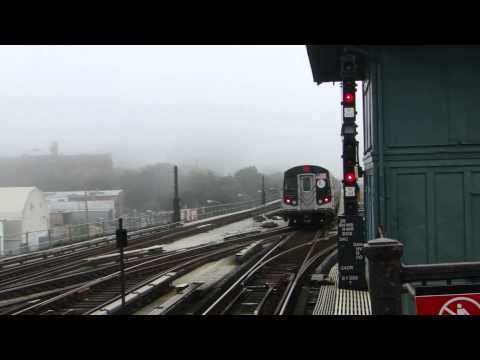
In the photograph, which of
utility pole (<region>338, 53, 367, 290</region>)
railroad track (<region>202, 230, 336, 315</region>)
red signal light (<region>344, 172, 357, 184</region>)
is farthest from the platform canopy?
railroad track (<region>202, 230, 336, 315</region>)

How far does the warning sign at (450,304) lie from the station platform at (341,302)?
11.4 feet

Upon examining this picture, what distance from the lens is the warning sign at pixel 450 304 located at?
3564 millimetres

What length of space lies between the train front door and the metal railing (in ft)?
24.1

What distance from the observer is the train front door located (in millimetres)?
21750

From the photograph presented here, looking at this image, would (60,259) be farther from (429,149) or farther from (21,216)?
(429,149)

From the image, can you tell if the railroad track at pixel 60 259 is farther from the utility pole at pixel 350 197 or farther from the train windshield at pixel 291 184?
the utility pole at pixel 350 197

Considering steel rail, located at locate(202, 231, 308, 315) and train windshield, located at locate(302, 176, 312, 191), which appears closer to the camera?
steel rail, located at locate(202, 231, 308, 315)

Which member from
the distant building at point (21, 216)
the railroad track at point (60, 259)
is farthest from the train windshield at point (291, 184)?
the distant building at point (21, 216)

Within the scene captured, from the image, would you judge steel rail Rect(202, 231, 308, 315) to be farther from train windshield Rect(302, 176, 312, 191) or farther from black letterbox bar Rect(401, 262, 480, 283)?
train windshield Rect(302, 176, 312, 191)

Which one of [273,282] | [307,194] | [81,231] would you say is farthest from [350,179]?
[81,231]

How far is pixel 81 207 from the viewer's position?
86.4 feet
